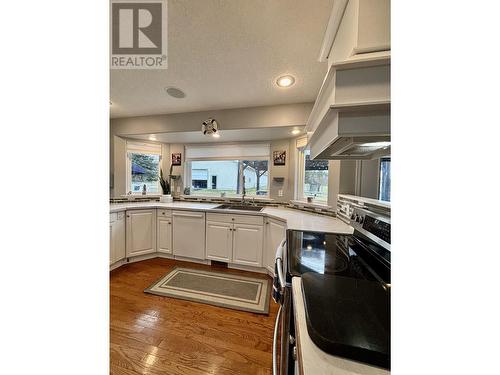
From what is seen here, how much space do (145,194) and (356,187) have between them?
131 inches

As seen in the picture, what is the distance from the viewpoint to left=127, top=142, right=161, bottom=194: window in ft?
11.0

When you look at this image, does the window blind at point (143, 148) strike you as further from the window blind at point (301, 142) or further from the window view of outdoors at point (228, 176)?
the window blind at point (301, 142)

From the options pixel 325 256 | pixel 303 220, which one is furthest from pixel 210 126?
pixel 325 256

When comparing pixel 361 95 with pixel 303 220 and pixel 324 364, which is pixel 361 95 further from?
pixel 303 220

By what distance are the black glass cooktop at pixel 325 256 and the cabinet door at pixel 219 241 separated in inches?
54.0

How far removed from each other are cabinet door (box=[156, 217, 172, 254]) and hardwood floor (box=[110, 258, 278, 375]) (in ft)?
2.73

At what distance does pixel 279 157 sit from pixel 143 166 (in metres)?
2.42

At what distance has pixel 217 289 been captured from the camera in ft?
7.29

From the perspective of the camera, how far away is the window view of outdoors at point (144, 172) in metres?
3.41

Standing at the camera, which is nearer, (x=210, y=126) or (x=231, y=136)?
(x=210, y=126)

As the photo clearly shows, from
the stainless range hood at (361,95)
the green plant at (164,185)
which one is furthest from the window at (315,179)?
the green plant at (164,185)

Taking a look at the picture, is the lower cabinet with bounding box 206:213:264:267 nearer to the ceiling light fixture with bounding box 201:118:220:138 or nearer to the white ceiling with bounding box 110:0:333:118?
the ceiling light fixture with bounding box 201:118:220:138

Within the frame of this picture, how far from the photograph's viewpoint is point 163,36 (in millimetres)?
1586
